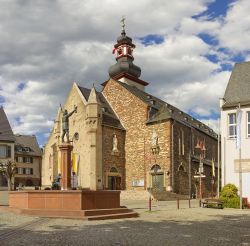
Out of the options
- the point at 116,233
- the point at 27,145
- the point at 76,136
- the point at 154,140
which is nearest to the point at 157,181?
the point at 154,140

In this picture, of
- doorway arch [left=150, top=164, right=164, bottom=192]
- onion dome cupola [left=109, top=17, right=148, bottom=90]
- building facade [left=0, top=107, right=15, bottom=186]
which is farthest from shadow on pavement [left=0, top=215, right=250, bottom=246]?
building facade [left=0, top=107, right=15, bottom=186]

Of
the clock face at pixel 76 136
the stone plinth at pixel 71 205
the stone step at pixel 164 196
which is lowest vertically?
the stone step at pixel 164 196

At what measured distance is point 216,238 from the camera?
538 inches

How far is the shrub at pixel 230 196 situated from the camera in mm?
29266

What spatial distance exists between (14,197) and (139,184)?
95.5 ft

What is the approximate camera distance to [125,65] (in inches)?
2717

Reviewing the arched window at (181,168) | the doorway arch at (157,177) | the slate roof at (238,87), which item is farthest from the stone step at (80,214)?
the arched window at (181,168)

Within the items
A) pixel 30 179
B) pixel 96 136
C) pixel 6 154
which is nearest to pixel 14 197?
pixel 96 136

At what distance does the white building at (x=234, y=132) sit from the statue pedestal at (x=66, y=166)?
13366 millimetres

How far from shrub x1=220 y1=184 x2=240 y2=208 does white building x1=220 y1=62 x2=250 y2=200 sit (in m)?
0.74

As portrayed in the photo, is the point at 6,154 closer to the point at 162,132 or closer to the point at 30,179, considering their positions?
the point at 30,179

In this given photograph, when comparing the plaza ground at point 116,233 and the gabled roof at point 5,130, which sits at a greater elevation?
the gabled roof at point 5,130

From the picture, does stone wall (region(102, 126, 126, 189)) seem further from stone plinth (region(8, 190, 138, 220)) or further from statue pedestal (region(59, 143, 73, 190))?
stone plinth (region(8, 190, 138, 220))

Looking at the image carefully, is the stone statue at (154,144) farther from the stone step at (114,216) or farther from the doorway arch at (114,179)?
the stone step at (114,216)
